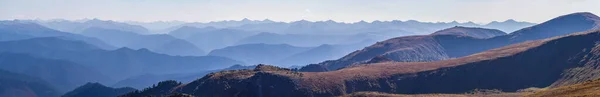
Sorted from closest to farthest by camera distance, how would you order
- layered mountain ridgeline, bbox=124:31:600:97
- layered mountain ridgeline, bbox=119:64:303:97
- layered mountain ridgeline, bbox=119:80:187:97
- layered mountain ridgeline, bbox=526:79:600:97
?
1. layered mountain ridgeline, bbox=526:79:600:97
2. layered mountain ridgeline, bbox=119:64:303:97
3. layered mountain ridgeline, bbox=124:31:600:97
4. layered mountain ridgeline, bbox=119:80:187:97

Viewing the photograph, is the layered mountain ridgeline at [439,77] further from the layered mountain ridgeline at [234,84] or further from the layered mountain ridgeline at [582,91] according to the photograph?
the layered mountain ridgeline at [582,91]

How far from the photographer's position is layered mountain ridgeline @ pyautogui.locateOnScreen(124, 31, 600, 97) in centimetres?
15238

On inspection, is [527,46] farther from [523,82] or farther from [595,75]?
[595,75]

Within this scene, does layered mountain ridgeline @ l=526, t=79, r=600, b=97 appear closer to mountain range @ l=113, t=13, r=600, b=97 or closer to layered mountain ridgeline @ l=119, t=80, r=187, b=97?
mountain range @ l=113, t=13, r=600, b=97

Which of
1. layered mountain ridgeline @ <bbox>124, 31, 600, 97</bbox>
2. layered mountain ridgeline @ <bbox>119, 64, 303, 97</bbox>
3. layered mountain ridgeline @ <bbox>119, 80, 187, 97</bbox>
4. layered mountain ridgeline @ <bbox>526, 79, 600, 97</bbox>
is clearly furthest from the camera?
layered mountain ridgeline @ <bbox>119, 80, 187, 97</bbox>

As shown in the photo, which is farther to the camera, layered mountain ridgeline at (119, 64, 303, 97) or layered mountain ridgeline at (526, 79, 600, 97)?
layered mountain ridgeline at (119, 64, 303, 97)

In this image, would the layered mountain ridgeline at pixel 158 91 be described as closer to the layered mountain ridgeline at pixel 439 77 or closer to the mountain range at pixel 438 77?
the mountain range at pixel 438 77

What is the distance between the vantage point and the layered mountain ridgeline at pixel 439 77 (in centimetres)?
15238

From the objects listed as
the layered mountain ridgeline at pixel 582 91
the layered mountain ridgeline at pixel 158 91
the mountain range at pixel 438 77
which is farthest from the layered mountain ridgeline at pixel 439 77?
the layered mountain ridgeline at pixel 582 91

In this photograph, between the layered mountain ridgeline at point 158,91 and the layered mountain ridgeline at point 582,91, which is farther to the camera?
the layered mountain ridgeline at point 158,91

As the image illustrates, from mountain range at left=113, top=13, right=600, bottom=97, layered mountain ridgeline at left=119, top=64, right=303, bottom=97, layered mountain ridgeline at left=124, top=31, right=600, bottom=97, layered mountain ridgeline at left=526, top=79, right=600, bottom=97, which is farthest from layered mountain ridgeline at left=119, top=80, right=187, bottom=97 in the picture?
layered mountain ridgeline at left=526, top=79, right=600, bottom=97

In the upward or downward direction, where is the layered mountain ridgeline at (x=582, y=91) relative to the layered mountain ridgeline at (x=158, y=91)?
downward

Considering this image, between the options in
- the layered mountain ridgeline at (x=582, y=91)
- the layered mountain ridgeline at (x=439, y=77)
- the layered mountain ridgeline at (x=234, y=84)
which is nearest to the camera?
the layered mountain ridgeline at (x=582, y=91)

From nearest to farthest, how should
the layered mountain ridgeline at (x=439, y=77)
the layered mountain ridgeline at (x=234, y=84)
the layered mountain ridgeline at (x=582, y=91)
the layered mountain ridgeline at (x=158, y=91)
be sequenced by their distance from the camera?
the layered mountain ridgeline at (x=582, y=91)
the layered mountain ridgeline at (x=234, y=84)
the layered mountain ridgeline at (x=439, y=77)
the layered mountain ridgeline at (x=158, y=91)
